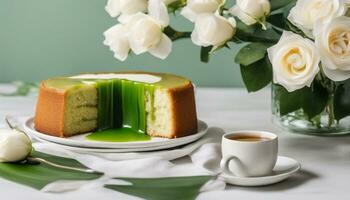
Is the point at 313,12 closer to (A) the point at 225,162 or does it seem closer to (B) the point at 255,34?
(B) the point at 255,34

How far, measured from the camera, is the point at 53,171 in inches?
44.7

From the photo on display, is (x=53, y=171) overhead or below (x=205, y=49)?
below

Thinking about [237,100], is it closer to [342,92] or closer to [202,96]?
[202,96]

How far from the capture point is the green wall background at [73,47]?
77.7 inches

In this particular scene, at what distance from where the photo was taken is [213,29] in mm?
1227

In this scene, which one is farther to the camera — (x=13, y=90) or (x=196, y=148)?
(x=13, y=90)

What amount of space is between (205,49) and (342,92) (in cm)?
25

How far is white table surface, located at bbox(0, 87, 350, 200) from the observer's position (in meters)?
1.05

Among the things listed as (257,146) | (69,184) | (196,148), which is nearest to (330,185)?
(257,146)

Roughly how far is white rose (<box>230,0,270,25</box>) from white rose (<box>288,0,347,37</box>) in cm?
5

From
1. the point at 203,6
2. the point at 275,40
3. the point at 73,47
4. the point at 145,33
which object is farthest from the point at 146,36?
the point at 73,47

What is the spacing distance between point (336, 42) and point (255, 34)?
0.18 m

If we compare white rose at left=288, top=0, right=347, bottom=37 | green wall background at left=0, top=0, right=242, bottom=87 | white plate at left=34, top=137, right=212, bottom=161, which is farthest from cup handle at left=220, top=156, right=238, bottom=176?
green wall background at left=0, top=0, right=242, bottom=87

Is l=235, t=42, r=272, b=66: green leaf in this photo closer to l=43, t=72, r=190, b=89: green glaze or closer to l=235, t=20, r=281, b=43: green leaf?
l=235, t=20, r=281, b=43: green leaf
